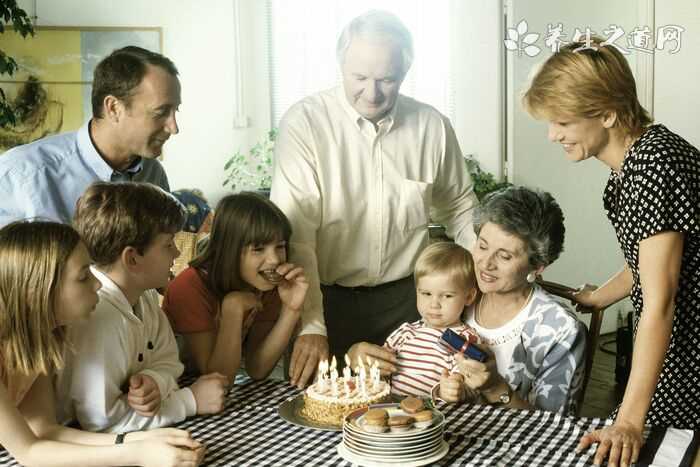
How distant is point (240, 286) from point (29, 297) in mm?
833

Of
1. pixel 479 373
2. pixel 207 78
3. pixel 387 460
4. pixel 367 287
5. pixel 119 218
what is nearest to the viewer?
pixel 387 460

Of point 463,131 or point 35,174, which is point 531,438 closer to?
point 35,174

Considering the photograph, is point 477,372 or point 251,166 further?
point 251,166

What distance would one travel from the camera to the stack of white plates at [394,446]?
1650 millimetres

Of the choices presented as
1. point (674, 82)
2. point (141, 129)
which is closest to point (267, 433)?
point (141, 129)

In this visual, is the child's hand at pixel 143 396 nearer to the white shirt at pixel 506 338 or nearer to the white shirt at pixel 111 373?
the white shirt at pixel 111 373

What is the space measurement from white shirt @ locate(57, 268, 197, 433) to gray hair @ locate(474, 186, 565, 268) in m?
0.97

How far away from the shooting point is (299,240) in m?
2.68

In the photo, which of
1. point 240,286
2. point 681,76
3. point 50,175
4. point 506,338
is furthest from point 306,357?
point 681,76

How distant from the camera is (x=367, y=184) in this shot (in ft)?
9.29

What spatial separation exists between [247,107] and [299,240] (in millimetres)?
3938

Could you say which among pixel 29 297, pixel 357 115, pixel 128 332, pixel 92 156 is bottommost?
pixel 128 332

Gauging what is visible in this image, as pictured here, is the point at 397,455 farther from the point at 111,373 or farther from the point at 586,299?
the point at 586,299

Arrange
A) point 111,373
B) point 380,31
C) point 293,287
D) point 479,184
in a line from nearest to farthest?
point 111,373 → point 293,287 → point 380,31 → point 479,184
